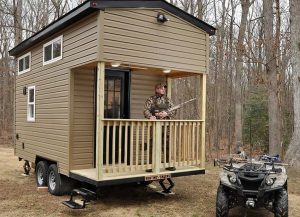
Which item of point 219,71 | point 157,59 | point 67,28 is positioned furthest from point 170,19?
point 219,71

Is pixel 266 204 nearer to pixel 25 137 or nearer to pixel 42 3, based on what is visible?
pixel 25 137

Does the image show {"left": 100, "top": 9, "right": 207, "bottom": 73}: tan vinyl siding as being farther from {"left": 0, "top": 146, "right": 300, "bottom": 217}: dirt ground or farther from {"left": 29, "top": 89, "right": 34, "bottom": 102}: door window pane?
{"left": 29, "top": 89, "right": 34, "bottom": 102}: door window pane

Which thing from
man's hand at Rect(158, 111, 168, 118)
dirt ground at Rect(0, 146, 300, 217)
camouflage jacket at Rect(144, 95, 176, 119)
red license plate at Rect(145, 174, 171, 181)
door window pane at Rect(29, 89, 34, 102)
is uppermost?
door window pane at Rect(29, 89, 34, 102)

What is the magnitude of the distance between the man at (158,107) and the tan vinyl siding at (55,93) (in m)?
1.60

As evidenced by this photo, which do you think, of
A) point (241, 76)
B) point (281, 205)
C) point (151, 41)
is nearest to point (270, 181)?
point (281, 205)

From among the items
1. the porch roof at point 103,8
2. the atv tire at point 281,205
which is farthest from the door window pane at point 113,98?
the atv tire at point 281,205

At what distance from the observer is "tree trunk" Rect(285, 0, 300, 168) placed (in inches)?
390

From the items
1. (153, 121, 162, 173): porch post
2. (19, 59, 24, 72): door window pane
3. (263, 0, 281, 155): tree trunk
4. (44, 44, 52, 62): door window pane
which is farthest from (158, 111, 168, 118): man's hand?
(263, 0, 281, 155): tree trunk

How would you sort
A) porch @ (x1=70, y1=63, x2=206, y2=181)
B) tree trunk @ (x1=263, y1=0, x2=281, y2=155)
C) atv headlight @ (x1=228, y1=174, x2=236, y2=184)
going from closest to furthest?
atv headlight @ (x1=228, y1=174, x2=236, y2=184), porch @ (x1=70, y1=63, x2=206, y2=181), tree trunk @ (x1=263, y1=0, x2=281, y2=155)

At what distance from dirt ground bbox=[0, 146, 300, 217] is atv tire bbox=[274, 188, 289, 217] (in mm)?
465

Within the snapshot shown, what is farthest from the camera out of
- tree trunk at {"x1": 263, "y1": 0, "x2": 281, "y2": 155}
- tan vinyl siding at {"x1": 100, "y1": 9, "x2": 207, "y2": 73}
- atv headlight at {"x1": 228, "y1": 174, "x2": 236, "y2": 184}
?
tree trunk at {"x1": 263, "y1": 0, "x2": 281, "y2": 155}

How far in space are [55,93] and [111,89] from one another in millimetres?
1206

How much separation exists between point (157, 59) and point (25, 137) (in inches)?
188

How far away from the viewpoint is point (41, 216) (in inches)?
225
